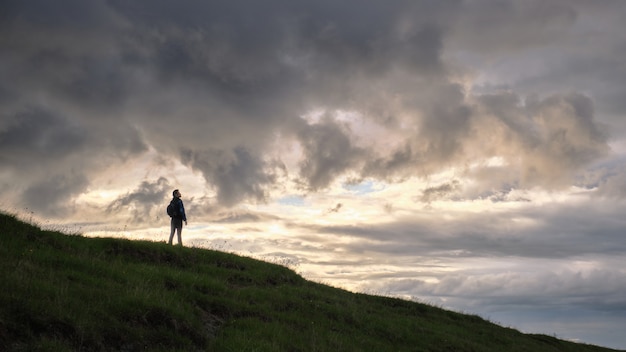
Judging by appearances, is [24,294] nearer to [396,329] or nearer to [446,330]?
[396,329]

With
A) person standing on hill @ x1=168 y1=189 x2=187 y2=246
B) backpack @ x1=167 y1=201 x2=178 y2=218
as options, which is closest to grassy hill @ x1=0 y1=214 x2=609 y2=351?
person standing on hill @ x1=168 y1=189 x2=187 y2=246

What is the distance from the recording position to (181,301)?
15.8 m

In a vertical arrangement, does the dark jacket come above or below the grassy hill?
above

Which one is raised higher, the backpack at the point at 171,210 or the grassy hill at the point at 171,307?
the backpack at the point at 171,210

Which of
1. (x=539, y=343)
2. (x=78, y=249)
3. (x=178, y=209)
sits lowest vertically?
(x=539, y=343)

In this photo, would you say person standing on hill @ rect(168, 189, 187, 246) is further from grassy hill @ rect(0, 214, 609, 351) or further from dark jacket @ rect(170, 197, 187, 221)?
grassy hill @ rect(0, 214, 609, 351)

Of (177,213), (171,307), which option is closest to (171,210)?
(177,213)

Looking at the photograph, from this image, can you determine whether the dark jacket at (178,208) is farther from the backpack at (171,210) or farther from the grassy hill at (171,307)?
the grassy hill at (171,307)

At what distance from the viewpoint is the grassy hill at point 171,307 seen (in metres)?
11.5

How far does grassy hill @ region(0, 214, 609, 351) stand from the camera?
11.5 m

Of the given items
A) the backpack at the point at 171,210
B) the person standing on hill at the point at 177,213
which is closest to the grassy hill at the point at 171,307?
the person standing on hill at the point at 177,213

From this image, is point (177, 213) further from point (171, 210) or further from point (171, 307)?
point (171, 307)

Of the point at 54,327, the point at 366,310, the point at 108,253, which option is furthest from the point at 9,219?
the point at 366,310

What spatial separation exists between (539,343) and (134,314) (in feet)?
98.1
